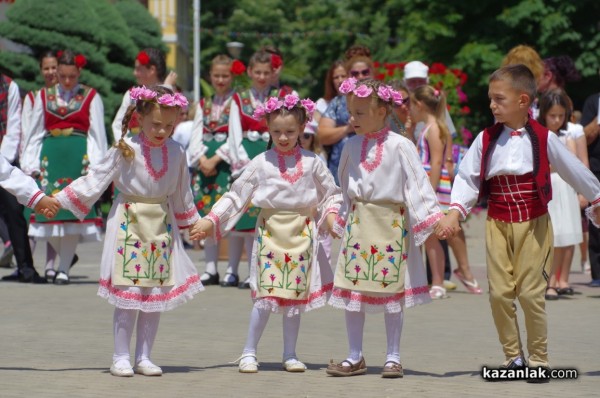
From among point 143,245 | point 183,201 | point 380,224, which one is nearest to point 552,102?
point 380,224

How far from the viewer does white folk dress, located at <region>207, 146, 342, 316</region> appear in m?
8.40

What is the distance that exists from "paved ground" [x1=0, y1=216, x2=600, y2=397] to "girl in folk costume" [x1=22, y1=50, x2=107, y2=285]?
63 centimetres

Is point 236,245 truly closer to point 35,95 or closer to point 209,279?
point 209,279

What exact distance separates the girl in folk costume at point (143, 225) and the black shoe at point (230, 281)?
5.01 m

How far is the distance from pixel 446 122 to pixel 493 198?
4.65m

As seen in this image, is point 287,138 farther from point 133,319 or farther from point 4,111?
point 4,111

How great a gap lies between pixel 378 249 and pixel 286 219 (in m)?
0.60

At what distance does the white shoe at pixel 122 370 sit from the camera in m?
8.02

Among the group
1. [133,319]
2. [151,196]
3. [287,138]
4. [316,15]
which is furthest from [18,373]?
[316,15]

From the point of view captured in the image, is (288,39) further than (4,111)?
Yes

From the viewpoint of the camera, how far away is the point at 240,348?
9.21 m

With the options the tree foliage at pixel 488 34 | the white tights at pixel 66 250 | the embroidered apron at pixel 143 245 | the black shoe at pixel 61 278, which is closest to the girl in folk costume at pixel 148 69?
the white tights at pixel 66 250

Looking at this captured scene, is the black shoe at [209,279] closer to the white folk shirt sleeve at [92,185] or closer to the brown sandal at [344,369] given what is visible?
the white folk shirt sleeve at [92,185]

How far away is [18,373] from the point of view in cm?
804
